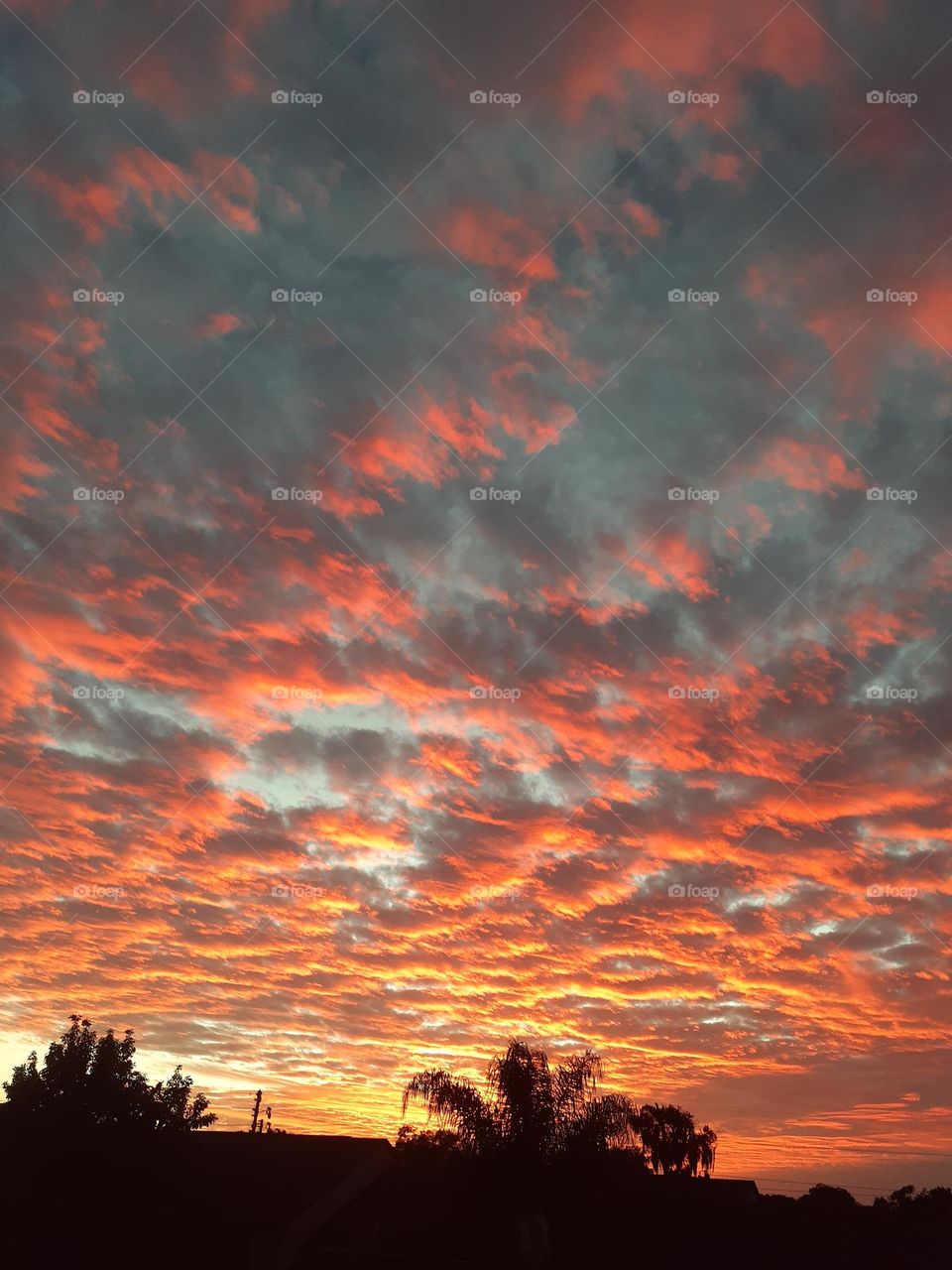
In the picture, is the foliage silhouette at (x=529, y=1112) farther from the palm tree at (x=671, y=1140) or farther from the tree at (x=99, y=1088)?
the palm tree at (x=671, y=1140)

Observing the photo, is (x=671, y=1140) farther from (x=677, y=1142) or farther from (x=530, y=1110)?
(x=530, y=1110)

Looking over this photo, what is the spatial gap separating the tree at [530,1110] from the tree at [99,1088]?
7950mm

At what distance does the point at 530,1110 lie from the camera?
3562 cm

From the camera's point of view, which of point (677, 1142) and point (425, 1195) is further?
point (677, 1142)

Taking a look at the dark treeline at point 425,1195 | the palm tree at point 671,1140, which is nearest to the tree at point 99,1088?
the dark treeline at point 425,1195

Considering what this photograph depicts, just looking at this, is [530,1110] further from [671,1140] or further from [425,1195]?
[671,1140]

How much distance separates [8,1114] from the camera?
102 ft

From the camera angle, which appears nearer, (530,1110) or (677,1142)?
(530,1110)

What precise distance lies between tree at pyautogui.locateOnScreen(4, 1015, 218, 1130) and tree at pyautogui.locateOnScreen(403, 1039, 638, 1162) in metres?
7.95

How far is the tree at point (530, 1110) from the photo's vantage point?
115 feet

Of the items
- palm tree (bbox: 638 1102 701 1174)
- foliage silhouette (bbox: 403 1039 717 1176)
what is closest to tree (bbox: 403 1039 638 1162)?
foliage silhouette (bbox: 403 1039 717 1176)

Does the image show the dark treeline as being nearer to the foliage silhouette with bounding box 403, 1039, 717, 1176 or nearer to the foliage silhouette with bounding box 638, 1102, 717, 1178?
the foliage silhouette with bounding box 403, 1039, 717, 1176

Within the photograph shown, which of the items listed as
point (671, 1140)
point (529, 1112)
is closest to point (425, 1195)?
point (529, 1112)

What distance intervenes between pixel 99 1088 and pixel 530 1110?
1402 centimetres
